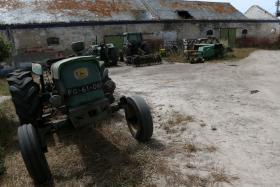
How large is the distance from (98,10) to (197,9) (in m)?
10.2

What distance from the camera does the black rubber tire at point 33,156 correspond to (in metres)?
3.48

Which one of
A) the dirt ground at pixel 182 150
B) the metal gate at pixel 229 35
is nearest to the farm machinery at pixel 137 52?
the dirt ground at pixel 182 150

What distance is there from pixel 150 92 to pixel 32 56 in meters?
11.7

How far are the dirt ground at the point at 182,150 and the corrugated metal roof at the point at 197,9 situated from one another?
1768 centimetres

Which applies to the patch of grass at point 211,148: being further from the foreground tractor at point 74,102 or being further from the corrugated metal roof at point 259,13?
the corrugated metal roof at point 259,13

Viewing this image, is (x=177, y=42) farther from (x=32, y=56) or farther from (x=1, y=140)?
(x=1, y=140)

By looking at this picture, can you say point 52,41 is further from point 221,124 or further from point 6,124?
point 221,124

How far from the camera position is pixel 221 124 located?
5527mm

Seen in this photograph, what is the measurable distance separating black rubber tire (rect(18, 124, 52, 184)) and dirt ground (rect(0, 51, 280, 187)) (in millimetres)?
275

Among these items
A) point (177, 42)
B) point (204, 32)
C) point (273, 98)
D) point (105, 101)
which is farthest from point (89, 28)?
point (105, 101)

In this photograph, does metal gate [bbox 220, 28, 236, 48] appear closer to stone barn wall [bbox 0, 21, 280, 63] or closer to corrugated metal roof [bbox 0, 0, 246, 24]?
Result: stone barn wall [bbox 0, 21, 280, 63]

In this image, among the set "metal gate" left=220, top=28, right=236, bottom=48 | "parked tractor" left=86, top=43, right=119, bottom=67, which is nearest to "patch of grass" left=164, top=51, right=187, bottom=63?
"parked tractor" left=86, top=43, right=119, bottom=67

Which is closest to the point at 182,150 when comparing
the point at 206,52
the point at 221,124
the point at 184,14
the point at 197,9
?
the point at 221,124

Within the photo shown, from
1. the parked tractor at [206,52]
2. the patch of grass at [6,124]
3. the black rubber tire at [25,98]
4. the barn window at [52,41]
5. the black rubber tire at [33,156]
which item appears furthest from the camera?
the barn window at [52,41]
